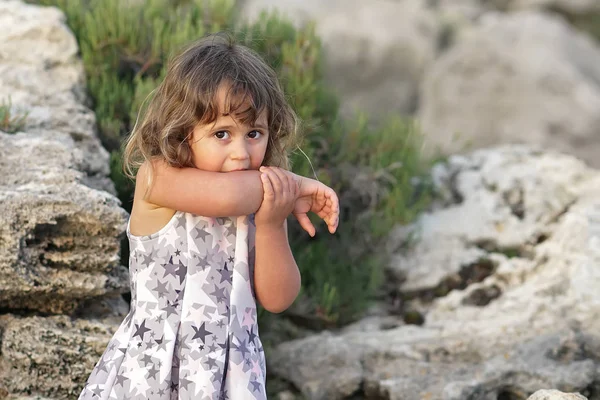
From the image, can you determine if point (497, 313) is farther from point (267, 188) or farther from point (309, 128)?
point (267, 188)

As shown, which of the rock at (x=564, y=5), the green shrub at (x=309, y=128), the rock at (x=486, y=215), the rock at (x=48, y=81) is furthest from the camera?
the rock at (x=564, y=5)

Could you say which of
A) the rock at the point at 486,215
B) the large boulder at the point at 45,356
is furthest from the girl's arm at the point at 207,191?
the rock at the point at 486,215

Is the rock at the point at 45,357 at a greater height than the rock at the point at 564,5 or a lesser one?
greater

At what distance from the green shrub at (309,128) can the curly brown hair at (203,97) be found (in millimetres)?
1430

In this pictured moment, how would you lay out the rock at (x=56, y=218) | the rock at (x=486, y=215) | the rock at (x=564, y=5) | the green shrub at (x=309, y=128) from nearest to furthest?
the rock at (x=56, y=218) < the green shrub at (x=309, y=128) < the rock at (x=486, y=215) < the rock at (x=564, y=5)

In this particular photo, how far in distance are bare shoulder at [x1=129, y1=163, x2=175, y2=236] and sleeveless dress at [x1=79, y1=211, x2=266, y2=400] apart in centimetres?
3

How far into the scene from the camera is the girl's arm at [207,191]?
2562 mm

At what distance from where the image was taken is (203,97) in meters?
2.56

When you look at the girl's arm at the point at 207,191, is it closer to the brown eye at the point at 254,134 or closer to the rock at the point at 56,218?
the brown eye at the point at 254,134

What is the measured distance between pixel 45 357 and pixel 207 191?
110 cm

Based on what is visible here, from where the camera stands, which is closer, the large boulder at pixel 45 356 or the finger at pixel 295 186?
the finger at pixel 295 186

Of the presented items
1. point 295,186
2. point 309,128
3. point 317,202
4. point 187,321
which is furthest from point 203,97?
point 309,128

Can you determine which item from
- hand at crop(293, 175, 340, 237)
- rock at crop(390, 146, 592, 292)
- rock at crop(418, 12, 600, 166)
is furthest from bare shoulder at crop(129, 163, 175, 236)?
rock at crop(418, 12, 600, 166)

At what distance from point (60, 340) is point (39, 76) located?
1.55m
